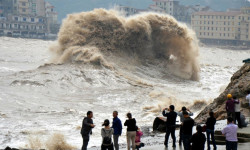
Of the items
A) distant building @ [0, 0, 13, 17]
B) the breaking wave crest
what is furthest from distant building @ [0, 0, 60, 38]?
the breaking wave crest

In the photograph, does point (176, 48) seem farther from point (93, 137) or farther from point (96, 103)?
point (93, 137)

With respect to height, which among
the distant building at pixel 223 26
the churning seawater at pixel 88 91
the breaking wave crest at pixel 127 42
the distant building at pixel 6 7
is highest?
the distant building at pixel 6 7

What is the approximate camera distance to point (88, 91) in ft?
90.2

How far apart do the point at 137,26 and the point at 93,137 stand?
27.1 m

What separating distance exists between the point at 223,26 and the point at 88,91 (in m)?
131

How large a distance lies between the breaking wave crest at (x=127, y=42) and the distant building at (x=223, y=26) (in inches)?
4235

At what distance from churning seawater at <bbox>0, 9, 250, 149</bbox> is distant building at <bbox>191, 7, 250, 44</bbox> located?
107455 millimetres

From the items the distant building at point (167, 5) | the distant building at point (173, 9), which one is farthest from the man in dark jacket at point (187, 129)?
the distant building at point (167, 5)

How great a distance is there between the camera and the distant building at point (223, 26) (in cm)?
14862

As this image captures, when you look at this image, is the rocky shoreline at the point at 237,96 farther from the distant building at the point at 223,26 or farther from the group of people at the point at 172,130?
the distant building at the point at 223,26

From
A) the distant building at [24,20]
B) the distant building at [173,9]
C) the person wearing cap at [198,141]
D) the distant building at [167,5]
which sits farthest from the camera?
the distant building at [167,5]

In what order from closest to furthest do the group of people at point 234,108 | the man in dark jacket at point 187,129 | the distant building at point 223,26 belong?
the man in dark jacket at point 187,129 → the group of people at point 234,108 → the distant building at point 223,26

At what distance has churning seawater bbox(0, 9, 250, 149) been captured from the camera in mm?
17780

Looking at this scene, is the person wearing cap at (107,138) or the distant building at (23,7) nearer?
the person wearing cap at (107,138)
